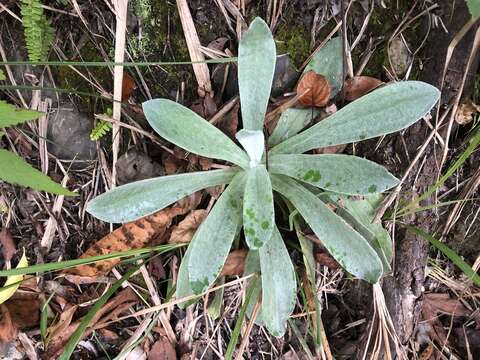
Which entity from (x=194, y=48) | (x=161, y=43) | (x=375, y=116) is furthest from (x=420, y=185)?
(x=161, y=43)

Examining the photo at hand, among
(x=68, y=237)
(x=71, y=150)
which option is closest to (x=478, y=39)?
(x=71, y=150)

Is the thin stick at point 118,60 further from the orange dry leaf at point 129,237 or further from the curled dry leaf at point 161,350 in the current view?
the curled dry leaf at point 161,350

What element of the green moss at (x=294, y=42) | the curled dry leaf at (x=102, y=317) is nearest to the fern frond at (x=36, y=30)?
the green moss at (x=294, y=42)

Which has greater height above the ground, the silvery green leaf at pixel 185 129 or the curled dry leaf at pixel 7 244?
the silvery green leaf at pixel 185 129

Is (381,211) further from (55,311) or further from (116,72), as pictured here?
(55,311)

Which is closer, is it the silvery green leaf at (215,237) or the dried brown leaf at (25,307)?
the silvery green leaf at (215,237)

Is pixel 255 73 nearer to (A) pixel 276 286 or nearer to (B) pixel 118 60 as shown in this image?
(B) pixel 118 60

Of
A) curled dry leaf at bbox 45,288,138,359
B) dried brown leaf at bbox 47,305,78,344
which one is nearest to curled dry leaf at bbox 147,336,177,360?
curled dry leaf at bbox 45,288,138,359
